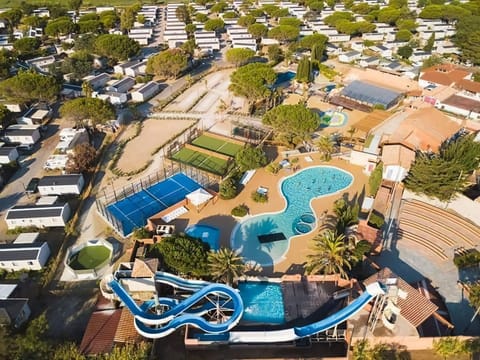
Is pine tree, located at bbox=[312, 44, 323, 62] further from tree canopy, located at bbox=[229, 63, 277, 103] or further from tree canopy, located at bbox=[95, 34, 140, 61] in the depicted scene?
tree canopy, located at bbox=[95, 34, 140, 61]

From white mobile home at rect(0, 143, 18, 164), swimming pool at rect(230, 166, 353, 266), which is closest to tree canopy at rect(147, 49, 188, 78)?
white mobile home at rect(0, 143, 18, 164)

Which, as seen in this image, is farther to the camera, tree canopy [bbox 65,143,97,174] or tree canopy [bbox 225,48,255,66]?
tree canopy [bbox 225,48,255,66]

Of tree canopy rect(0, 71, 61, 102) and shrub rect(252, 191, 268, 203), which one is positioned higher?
tree canopy rect(0, 71, 61, 102)

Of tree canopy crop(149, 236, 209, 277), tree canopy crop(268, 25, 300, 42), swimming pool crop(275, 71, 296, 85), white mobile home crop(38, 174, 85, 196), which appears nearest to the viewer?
tree canopy crop(149, 236, 209, 277)

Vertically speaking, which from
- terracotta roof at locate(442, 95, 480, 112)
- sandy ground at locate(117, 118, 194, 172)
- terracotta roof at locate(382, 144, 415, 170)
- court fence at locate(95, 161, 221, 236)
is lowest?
sandy ground at locate(117, 118, 194, 172)

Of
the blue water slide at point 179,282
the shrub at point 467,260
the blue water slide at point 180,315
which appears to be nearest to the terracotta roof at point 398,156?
the shrub at point 467,260

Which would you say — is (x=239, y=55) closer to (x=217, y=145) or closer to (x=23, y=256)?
(x=217, y=145)

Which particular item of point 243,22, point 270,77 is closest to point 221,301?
point 270,77

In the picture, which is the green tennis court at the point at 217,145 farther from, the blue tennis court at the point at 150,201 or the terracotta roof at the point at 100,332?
the terracotta roof at the point at 100,332
